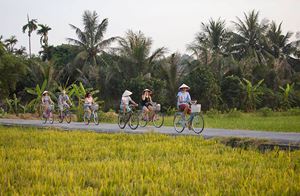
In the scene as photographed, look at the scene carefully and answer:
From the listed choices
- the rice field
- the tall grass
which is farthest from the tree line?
the rice field

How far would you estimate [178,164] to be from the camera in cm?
657

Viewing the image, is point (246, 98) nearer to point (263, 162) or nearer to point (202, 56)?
point (202, 56)

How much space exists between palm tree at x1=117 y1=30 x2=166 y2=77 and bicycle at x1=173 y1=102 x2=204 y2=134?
54.3ft

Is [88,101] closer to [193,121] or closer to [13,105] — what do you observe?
[193,121]

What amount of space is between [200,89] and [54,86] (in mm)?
9399

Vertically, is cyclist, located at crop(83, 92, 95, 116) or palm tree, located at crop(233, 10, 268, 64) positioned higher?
palm tree, located at crop(233, 10, 268, 64)

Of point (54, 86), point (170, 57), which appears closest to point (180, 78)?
point (170, 57)

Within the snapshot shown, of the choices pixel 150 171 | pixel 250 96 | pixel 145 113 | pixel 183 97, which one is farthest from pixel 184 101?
pixel 250 96

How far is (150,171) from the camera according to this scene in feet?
19.9

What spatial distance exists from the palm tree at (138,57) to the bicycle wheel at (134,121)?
48.1 ft

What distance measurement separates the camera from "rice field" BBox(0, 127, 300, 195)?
4.98 meters

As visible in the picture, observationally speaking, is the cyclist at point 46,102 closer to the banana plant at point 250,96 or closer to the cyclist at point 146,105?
the cyclist at point 146,105

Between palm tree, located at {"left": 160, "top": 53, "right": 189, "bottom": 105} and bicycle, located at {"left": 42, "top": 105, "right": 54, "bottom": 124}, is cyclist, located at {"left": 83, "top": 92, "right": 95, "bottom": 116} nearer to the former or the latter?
bicycle, located at {"left": 42, "top": 105, "right": 54, "bottom": 124}

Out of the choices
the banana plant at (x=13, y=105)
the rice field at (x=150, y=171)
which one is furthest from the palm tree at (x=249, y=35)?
the rice field at (x=150, y=171)
